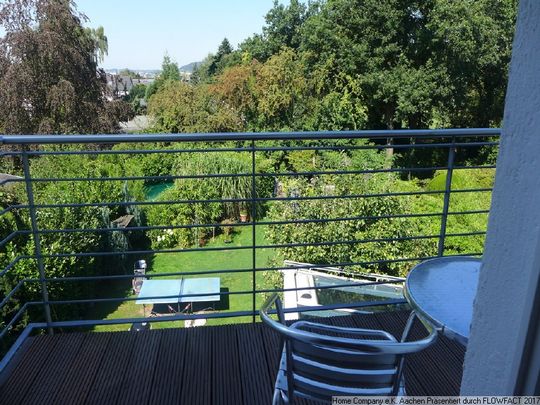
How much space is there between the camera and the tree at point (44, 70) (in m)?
13.1

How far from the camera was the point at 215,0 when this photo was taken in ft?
80.0

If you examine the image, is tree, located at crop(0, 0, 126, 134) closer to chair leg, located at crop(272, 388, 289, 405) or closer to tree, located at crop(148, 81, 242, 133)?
tree, located at crop(148, 81, 242, 133)

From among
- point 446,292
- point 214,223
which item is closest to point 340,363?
point 446,292

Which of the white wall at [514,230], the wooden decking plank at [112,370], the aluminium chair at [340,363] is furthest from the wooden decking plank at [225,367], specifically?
the white wall at [514,230]

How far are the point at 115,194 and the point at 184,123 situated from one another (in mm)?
6797

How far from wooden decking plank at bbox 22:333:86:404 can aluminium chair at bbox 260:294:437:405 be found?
125 cm

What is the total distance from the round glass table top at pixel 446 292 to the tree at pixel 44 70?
45.6ft

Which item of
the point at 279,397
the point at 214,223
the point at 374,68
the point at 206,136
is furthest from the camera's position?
the point at 374,68

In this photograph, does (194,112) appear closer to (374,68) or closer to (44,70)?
(44,70)

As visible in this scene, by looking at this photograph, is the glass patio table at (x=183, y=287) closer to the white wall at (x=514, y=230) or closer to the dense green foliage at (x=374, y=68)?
the white wall at (x=514, y=230)

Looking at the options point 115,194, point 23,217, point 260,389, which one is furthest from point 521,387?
point 115,194

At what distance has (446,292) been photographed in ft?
5.25

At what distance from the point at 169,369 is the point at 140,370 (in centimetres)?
14

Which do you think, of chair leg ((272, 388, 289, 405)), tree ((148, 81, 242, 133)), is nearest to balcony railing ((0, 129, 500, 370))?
chair leg ((272, 388, 289, 405))
